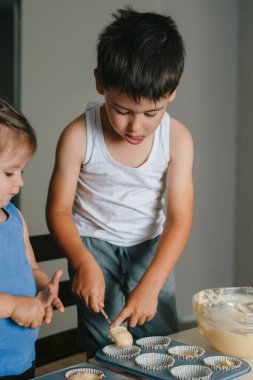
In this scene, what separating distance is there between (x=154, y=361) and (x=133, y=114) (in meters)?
0.52

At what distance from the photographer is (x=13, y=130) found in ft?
3.66

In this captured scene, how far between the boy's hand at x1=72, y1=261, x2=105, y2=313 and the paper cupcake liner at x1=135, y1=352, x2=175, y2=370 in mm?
181

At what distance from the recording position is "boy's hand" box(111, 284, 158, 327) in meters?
1.31

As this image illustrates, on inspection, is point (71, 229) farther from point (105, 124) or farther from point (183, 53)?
point (183, 53)

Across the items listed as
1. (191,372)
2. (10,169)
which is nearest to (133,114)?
(10,169)

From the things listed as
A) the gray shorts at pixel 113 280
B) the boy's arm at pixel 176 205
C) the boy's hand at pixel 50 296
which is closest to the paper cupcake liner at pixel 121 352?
the boy's hand at pixel 50 296

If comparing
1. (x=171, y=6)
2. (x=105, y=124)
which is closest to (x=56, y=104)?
(x=171, y=6)

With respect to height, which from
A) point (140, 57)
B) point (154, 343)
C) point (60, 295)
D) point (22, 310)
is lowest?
point (60, 295)

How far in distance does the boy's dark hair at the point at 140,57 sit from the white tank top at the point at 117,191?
181mm

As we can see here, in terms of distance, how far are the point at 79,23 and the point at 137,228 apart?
153cm

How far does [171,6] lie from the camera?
3180 millimetres

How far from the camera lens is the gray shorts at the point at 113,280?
5.14 feet

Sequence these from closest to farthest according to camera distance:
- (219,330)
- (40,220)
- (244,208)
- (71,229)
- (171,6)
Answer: (219,330) < (71,229) < (40,220) < (171,6) < (244,208)

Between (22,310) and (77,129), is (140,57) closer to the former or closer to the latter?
(77,129)
